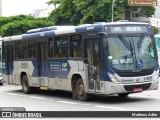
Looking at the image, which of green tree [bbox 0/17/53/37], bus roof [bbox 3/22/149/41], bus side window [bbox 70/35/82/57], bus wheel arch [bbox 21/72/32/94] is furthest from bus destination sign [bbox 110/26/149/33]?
green tree [bbox 0/17/53/37]

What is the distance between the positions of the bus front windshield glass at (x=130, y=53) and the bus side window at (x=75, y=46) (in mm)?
1726

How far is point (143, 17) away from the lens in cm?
7744

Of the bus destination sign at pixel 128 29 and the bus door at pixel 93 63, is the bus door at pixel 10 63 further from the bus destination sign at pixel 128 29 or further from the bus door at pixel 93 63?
the bus destination sign at pixel 128 29

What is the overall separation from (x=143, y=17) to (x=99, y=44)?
203 ft

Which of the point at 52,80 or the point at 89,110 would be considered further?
the point at 52,80

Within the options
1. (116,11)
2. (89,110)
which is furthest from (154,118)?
(116,11)

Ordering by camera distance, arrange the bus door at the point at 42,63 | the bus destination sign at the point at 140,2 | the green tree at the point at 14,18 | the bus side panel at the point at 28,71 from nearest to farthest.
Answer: the bus door at the point at 42,63 → the bus side panel at the point at 28,71 → the bus destination sign at the point at 140,2 → the green tree at the point at 14,18

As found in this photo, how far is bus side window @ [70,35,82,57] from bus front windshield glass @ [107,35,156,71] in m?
1.73

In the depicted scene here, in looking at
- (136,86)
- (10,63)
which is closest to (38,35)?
(10,63)

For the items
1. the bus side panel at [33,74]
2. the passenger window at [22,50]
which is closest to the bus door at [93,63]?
the bus side panel at [33,74]

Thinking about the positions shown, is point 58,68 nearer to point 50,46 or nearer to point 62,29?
point 50,46

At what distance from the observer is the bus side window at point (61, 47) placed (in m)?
18.7

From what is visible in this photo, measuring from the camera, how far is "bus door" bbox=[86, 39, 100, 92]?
1662 cm

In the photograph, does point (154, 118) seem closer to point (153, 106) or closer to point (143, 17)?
point (153, 106)
